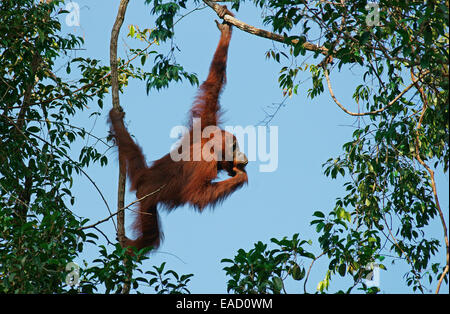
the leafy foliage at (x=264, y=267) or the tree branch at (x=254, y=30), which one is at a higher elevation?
the tree branch at (x=254, y=30)

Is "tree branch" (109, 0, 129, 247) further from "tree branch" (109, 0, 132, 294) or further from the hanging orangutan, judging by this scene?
the hanging orangutan

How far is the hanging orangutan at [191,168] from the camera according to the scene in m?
5.13

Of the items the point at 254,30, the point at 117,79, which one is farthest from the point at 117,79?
the point at 254,30

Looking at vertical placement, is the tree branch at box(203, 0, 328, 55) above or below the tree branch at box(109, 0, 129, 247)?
above

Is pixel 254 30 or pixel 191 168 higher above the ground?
pixel 254 30

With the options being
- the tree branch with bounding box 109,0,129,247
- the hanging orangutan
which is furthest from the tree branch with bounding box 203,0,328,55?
the tree branch with bounding box 109,0,129,247

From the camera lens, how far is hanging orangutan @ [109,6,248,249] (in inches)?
202

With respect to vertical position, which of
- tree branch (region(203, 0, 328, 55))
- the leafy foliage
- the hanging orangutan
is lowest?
the leafy foliage

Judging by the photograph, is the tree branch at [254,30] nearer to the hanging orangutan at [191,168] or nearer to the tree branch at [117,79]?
the hanging orangutan at [191,168]

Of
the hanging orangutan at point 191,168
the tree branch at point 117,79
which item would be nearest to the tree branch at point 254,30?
the hanging orangutan at point 191,168

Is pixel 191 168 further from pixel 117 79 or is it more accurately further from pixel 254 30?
pixel 254 30

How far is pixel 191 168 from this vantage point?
5230 mm

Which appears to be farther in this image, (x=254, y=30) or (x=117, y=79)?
(x=254, y=30)
